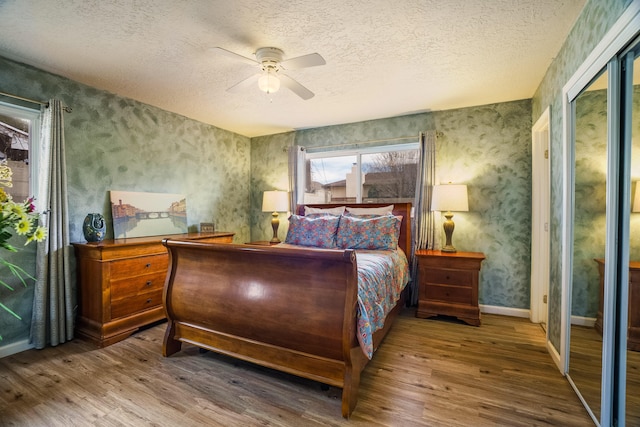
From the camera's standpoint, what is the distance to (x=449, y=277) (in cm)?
318

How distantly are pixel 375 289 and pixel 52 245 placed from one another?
273 centimetres

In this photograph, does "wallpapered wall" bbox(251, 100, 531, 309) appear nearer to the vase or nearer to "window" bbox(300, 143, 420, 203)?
"window" bbox(300, 143, 420, 203)

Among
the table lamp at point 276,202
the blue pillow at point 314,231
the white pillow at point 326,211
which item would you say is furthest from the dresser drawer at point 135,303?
the white pillow at point 326,211

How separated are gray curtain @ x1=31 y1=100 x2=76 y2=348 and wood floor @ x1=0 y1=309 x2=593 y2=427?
199 millimetres

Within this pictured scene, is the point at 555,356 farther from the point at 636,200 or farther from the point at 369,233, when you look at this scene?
the point at 369,233

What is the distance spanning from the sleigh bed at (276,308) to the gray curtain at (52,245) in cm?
107

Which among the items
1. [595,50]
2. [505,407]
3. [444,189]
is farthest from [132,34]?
[505,407]

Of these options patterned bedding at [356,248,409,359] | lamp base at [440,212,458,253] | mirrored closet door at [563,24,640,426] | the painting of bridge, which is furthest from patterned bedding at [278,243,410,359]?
the painting of bridge

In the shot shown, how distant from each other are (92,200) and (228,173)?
1.90 meters

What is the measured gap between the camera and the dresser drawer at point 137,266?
2688mm

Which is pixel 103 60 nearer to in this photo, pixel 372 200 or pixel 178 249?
pixel 178 249

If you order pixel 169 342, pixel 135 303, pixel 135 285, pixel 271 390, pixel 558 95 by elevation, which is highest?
pixel 558 95

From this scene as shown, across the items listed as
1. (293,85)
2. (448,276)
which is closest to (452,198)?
(448,276)

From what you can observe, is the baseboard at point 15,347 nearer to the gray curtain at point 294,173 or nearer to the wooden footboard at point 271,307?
the wooden footboard at point 271,307
